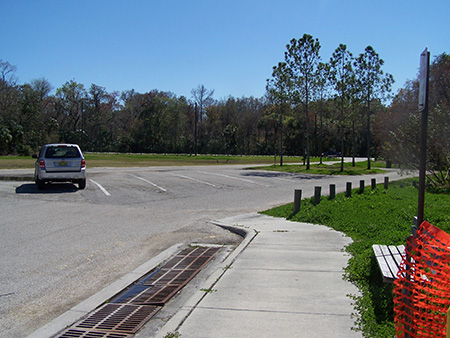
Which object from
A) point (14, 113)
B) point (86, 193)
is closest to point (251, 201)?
point (86, 193)

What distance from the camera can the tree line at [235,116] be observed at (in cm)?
3703

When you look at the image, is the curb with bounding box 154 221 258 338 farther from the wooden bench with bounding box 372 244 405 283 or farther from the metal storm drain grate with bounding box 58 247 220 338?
the wooden bench with bounding box 372 244 405 283

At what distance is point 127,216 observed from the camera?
471 inches

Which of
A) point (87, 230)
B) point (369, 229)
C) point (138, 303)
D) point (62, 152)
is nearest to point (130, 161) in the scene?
point (62, 152)

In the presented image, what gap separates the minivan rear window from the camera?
57.8 ft

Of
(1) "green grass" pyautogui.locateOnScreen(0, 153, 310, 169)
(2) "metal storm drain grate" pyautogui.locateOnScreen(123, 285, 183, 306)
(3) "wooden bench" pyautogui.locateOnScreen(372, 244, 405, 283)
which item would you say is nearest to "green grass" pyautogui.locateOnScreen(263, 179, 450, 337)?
(3) "wooden bench" pyautogui.locateOnScreen(372, 244, 405, 283)

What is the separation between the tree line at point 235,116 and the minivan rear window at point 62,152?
20202 millimetres

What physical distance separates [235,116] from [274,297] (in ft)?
285

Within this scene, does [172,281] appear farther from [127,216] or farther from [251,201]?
[251,201]

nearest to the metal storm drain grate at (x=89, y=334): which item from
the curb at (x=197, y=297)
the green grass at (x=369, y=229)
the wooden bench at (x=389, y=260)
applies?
the curb at (x=197, y=297)

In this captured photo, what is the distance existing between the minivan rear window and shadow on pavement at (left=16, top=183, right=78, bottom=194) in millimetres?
1341

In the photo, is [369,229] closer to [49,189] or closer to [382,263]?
[382,263]

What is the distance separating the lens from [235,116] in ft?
299

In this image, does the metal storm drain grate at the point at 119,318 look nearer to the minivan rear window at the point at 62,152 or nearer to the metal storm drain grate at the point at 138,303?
the metal storm drain grate at the point at 138,303
